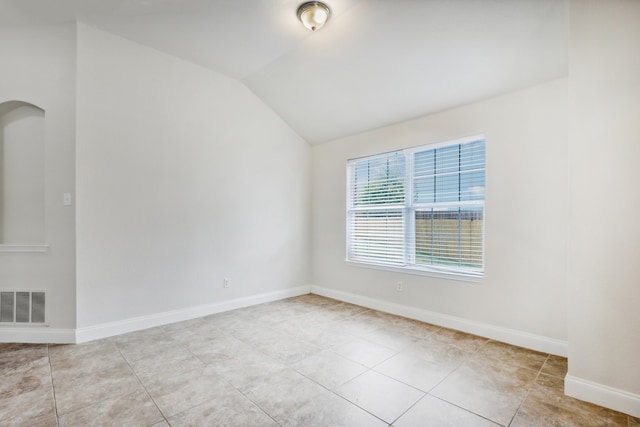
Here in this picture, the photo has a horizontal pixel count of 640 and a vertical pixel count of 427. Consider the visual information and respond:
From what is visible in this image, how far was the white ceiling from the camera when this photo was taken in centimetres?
252

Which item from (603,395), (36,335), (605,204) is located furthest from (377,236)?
(36,335)

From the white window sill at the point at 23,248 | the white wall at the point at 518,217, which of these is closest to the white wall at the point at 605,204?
the white wall at the point at 518,217

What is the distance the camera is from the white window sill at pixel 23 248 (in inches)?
118

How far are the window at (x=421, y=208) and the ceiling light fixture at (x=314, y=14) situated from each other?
1.81 m

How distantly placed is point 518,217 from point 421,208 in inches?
41.5

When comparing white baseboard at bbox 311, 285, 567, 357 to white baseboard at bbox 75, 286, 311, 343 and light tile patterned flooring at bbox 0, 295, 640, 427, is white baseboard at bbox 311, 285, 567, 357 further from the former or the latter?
white baseboard at bbox 75, 286, 311, 343

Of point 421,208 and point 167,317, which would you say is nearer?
point 167,317

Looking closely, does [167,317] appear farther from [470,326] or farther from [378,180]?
[470,326]

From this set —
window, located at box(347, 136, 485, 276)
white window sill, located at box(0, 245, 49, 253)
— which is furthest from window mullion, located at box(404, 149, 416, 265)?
white window sill, located at box(0, 245, 49, 253)

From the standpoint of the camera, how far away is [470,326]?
10.7 feet

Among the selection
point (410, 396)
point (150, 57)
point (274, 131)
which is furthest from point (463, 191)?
point (150, 57)

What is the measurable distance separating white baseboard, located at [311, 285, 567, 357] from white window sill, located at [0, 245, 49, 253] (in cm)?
350

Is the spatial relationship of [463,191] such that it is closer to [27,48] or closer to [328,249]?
[328,249]

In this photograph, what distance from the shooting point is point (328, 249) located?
489cm
